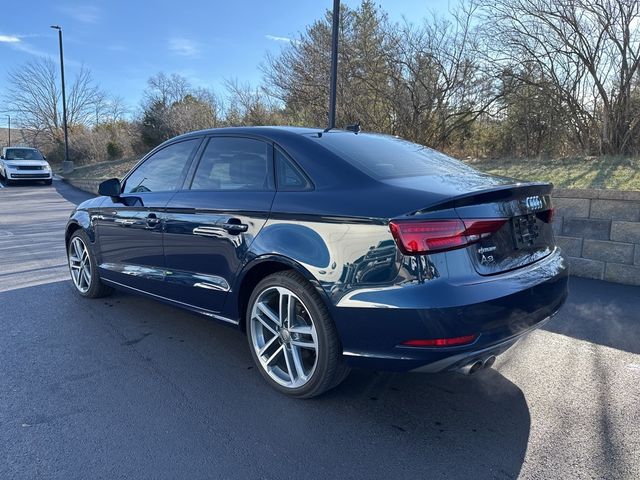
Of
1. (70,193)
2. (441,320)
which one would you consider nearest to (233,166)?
(441,320)

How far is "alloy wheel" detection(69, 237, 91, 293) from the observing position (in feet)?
17.3

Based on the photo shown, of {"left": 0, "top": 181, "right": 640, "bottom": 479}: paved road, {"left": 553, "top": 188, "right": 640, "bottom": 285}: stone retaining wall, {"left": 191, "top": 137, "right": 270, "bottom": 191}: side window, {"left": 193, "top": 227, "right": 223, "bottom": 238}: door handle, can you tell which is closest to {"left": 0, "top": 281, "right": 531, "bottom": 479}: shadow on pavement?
{"left": 0, "top": 181, "right": 640, "bottom": 479}: paved road

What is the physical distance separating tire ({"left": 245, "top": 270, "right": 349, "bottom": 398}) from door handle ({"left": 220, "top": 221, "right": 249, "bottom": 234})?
370mm

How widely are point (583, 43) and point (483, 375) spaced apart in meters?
9.54

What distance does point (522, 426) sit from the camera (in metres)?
2.85

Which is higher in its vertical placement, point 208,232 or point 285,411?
point 208,232

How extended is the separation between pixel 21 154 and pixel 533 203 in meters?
25.4

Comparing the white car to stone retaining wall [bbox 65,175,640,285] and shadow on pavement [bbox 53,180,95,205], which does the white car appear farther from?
stone retaining wall [bbox 65,175,640,285]

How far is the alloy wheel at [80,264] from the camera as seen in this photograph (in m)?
5.29

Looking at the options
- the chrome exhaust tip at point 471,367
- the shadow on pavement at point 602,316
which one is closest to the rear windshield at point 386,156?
the chrome exhaust tip at point 471,367

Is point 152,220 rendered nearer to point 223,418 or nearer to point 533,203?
point 223,418

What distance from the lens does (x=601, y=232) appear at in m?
5.66

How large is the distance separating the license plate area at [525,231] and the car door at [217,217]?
4.86ft

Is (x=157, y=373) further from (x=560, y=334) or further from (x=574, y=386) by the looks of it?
(x=560, y=334)
